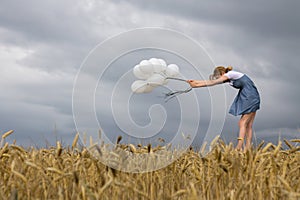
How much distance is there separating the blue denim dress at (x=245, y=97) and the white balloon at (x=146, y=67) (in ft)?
13.3

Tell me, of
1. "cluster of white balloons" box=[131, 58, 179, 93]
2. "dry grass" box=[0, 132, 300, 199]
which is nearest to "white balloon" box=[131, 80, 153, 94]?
"cluster of white balloons" box=[131, 58, 179, 93]

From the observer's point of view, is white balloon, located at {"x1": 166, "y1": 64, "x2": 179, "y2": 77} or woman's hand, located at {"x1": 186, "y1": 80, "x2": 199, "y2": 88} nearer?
white balloon, located at {"x1": 166, "y1": 64, "x2": 179, "y2": 77}

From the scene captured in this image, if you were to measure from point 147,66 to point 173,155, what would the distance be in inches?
35.2

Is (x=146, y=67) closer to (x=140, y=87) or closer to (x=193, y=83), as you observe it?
(x=140, y=87)

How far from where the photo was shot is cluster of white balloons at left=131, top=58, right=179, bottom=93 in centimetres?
411

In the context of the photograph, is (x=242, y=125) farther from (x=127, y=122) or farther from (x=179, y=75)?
(x=127, y=122)

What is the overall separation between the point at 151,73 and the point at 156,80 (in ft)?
0.40

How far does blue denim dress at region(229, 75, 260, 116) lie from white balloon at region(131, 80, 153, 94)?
159 inches

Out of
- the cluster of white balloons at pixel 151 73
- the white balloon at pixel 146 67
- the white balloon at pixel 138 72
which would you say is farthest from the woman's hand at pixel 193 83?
the white balloon at pixel 138 72

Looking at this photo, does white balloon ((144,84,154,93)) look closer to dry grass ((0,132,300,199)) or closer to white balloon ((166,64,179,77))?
white balloon ((166,64,179,77))

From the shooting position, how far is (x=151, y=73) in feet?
14.5

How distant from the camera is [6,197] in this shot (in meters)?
3.13

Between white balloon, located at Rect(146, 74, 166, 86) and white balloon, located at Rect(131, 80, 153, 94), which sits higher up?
white balloon, located at Rect(146, 74, 166, 86)

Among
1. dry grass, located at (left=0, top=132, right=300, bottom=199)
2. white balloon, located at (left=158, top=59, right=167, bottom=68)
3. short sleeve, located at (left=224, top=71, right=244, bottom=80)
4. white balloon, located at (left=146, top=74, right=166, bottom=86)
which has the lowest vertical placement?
dry grass, located at (left=0, top=132, right=300, bottom=199)
